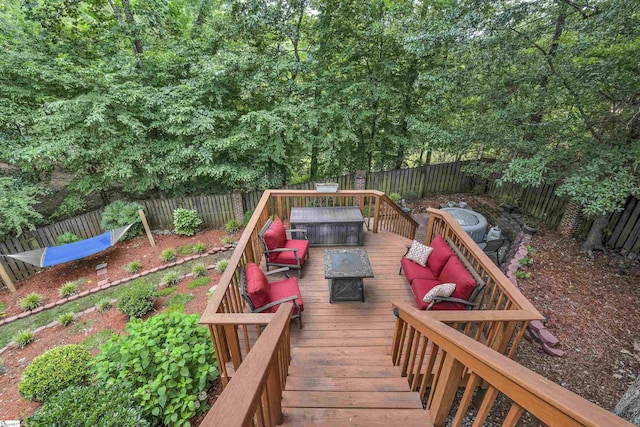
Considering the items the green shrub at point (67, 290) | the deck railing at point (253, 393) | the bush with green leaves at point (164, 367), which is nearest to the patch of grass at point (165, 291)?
the green shrub at point (67, 290)

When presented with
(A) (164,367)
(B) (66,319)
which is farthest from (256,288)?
(B) (66,319)

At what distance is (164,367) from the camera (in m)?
2.51

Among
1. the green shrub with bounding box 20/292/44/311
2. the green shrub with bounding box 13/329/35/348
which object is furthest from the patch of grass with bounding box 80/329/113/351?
the green shrub with bounding box 20/292/44/311

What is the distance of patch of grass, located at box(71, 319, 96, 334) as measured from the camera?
4.58 metres

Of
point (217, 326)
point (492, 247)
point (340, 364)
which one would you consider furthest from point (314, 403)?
point (492, 247)

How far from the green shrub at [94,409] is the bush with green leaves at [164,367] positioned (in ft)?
0.29

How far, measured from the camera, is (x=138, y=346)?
263 centimetres

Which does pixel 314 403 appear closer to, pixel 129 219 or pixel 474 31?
pixel 474 31

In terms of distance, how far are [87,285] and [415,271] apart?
719 cm

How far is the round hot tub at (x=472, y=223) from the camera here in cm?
630

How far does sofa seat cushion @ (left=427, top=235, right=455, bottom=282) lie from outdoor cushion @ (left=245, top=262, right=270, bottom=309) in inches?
95.2

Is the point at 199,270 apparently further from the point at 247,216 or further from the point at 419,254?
the point at 419,254

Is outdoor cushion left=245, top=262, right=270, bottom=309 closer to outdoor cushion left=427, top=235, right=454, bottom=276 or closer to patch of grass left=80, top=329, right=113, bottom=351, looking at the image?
outdoor cushion left=427, top=235, right=454, bottom=276

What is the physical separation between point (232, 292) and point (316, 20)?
8.38 meters
